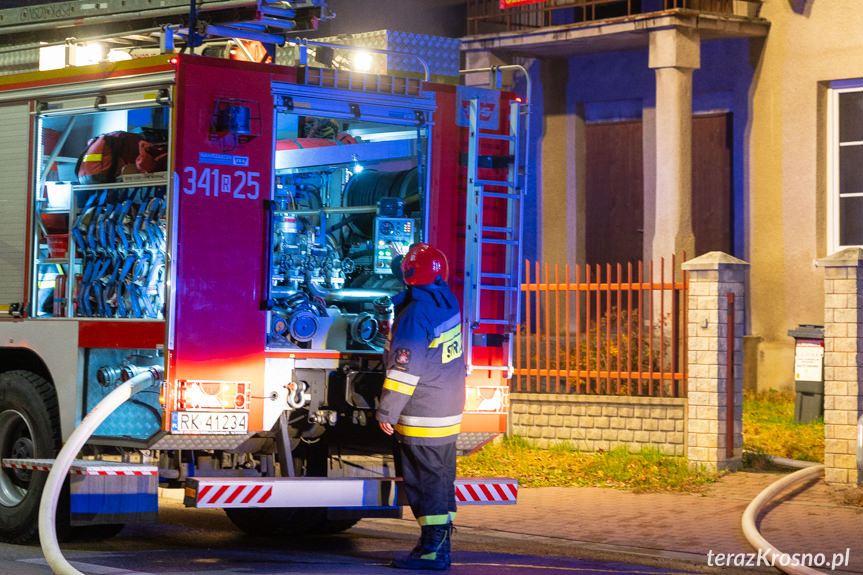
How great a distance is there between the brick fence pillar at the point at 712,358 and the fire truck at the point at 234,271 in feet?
11.4

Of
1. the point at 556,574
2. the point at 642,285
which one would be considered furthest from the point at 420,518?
the point at 642,285

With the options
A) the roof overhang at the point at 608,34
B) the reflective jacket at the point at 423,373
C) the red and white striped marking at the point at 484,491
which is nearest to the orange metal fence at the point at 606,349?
the red and white striped marking at the point at 484,491

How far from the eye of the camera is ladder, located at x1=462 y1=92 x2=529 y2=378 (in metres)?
8.70

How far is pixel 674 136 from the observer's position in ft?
61.4

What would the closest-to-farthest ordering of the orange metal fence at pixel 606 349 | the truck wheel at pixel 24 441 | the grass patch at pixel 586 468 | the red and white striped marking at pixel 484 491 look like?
1. the red and white striped marking at pixel 484 491
2. the truck wheel at pixel 24 441
3. the grass patch at pixel 586 468
4. the orange metal fence at pixel 606 349

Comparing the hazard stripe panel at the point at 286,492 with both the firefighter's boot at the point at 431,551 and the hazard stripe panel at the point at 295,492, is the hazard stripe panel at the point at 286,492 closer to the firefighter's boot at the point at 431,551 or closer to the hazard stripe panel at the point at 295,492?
the hazard stripe panel at the point at 295,492

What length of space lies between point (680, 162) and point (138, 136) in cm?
1153

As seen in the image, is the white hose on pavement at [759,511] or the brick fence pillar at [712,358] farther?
the brick fence pillar at [712,358]

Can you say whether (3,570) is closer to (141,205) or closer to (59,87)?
(141,205)

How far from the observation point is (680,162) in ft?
61.3

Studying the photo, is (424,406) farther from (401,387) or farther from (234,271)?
(234,271)

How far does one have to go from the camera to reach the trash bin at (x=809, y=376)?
583 inches

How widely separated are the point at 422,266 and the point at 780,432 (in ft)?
23.5

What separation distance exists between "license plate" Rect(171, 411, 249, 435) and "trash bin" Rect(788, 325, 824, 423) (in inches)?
341
